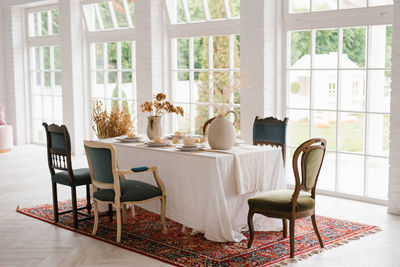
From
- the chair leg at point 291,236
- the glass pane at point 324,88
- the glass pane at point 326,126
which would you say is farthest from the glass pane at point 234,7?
the chair leg at point 291,236

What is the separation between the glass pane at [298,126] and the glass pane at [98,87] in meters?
4.36

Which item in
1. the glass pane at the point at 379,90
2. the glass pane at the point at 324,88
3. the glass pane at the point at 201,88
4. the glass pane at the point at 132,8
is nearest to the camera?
the glass pane at the point at 379,90

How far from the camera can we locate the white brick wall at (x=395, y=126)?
19.0ft

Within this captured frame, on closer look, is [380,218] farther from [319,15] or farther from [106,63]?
[106,63]

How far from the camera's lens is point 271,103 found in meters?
7.25

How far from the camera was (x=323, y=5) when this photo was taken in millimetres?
6723

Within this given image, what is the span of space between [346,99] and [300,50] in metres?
0.90

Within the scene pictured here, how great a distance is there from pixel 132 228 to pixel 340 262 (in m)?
2.11

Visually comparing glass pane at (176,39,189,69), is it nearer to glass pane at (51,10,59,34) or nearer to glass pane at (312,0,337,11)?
glass pane at (312,0,337,11)

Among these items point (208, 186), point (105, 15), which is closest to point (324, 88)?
point (208, 186)

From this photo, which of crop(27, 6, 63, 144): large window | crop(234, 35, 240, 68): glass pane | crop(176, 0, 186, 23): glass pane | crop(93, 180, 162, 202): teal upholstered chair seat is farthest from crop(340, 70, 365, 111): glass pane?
crop(27, 6, 63, 144): large window

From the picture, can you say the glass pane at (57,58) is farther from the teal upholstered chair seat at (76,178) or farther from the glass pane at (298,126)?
the teal upholstered chair seat at (76,178)

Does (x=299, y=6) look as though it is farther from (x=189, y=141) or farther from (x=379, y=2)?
(x=189, y=141)

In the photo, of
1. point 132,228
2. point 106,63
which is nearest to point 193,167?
point 132,228
